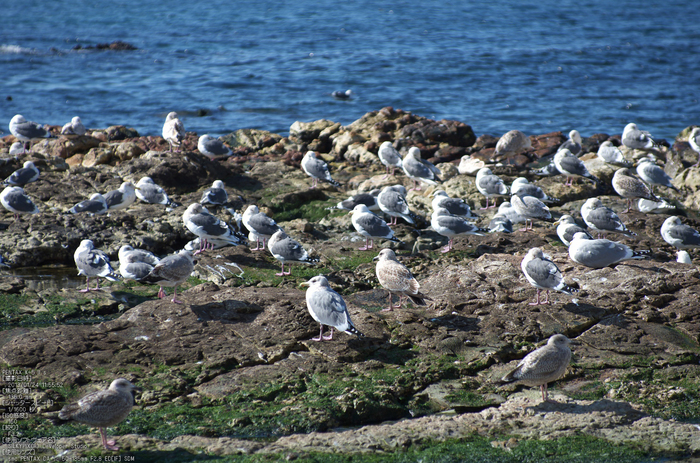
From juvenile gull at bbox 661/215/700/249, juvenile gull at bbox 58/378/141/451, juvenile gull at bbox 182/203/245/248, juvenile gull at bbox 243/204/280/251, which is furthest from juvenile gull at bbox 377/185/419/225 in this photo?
juvenile gull at bbox 58/378/141/451

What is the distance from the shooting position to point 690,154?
1725 centimetres

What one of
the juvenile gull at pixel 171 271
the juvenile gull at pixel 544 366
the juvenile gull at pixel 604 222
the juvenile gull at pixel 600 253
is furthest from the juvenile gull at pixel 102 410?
the juvenile gull at pixel 604 222

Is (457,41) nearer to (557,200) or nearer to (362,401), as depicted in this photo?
(557,200)

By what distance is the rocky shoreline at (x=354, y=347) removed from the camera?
6.44m

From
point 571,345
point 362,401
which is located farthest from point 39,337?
point 571,345

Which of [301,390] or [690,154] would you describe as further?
[690,154]

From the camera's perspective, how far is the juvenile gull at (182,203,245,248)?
1129 cm

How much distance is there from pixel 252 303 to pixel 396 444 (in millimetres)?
3153

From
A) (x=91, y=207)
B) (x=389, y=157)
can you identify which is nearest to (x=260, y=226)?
(x=91, y=207)

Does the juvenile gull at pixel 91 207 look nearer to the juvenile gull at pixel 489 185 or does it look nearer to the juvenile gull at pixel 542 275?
the juvenile gull at pixel 489 185

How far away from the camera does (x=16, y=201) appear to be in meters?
12.6

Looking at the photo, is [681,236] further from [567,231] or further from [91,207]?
[91,207]

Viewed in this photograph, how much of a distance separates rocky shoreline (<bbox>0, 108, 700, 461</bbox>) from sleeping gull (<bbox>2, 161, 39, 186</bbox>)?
2.06 meters

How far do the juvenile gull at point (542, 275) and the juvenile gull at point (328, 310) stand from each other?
251cm
